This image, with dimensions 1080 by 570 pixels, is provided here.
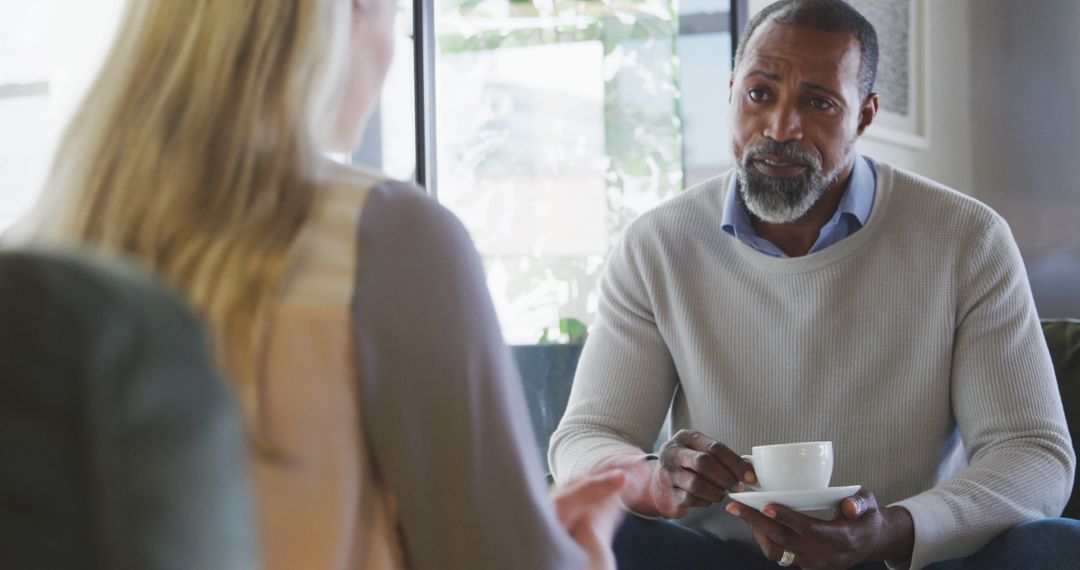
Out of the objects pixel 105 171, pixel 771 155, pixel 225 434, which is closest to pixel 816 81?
pixel 771 155

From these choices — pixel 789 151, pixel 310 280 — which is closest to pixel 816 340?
pixel 789 151

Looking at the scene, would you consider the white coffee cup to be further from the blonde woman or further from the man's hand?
the blonde woman

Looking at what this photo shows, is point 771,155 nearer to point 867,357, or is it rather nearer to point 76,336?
point 867,357

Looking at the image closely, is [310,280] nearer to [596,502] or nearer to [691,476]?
[596,502]

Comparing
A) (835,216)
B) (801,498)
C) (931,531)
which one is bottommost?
(931,531)

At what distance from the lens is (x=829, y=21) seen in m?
2.37

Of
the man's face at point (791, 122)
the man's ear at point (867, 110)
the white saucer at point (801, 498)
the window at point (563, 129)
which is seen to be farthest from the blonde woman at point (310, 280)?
the window at point (563, 129)

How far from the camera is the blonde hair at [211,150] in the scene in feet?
3.03

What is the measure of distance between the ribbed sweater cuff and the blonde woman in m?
0.98

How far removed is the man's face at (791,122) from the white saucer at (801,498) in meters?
0.64

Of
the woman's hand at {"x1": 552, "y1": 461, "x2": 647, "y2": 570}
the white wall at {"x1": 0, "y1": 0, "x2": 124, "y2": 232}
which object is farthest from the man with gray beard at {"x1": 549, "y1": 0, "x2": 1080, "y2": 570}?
the white wall at {"x1": 0, "y1": 0, "x2": 124, "y2": 232}

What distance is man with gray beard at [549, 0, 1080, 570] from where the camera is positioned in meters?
1.97

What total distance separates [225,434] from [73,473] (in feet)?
0.16

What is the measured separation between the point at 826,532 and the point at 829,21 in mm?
1020
